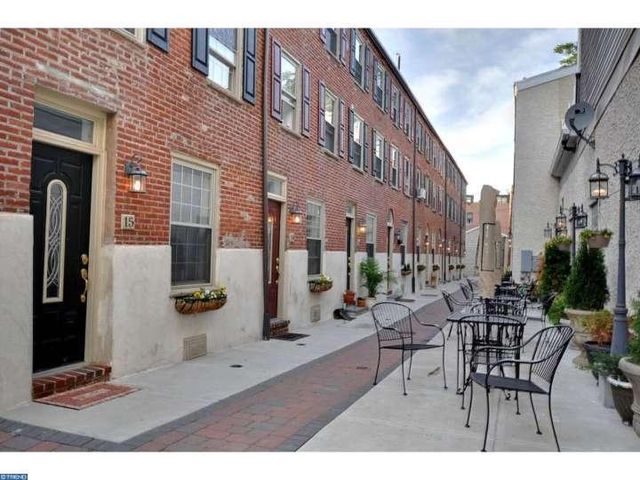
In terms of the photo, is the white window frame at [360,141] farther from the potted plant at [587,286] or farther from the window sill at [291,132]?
the potted plant at [587,286]

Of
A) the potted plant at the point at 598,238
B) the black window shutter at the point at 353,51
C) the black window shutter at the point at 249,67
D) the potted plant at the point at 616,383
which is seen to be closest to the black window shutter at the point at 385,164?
the black window shutter at the point at 353,51

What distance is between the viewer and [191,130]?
21.3 feet

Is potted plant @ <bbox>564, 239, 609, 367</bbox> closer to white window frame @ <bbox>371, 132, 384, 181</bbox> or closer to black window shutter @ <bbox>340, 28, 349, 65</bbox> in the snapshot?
black window shutter @ <bbox>340, 28, 349, 65</bbox>

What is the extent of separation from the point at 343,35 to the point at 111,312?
977 cm

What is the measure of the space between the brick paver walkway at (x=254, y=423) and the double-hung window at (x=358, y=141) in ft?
28.2

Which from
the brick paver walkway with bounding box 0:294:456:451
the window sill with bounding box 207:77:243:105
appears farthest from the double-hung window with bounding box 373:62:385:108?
the brick paver walkway with bounding box 0:294:456:451

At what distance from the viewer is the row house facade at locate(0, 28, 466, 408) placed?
168 inches

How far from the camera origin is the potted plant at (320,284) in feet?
33.7

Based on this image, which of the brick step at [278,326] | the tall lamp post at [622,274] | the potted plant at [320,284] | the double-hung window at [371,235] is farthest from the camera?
the double-hung window at [371,235]

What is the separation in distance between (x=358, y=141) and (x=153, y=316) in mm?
9515

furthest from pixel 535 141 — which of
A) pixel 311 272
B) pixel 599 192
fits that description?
pixel 599 192

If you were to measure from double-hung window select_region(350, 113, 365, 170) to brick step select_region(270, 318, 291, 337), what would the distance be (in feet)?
19.3
